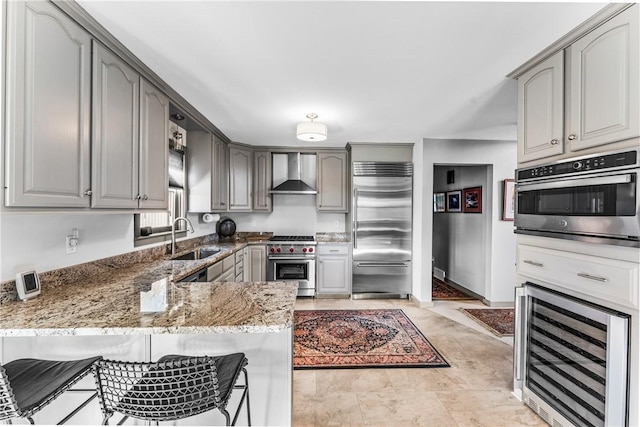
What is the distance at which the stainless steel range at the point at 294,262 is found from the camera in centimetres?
444

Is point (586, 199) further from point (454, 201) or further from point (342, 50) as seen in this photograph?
point (454, 201)

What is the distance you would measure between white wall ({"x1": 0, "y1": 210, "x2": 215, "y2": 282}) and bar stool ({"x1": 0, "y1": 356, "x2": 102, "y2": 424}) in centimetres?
50

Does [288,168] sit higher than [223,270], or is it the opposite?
[288,168]

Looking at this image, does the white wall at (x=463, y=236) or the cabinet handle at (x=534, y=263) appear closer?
the cabinet handle at (x=534, y=263)

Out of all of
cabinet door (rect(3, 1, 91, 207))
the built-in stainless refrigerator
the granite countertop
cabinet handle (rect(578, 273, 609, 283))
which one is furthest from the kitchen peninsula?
the built-in stainless refrigerator

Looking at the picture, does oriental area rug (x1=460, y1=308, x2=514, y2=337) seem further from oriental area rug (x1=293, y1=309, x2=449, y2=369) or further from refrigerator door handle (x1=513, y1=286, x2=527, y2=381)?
refrigerator door handle (x1=513, y1=286, x2=527, y2=381)

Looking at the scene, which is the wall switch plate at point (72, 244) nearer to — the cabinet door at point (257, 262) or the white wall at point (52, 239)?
the white wall at point (52, 239)

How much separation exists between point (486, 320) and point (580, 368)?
211 centimetres

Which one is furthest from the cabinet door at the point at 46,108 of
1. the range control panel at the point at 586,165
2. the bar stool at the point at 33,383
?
the range control panel at the point at 586,165

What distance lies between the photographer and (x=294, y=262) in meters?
4.47

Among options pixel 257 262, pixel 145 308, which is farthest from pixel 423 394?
pixel 257 262

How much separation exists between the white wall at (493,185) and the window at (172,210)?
3.11 metres

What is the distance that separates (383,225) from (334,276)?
1068 millimetres

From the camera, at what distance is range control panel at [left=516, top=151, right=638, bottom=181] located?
1.39m
